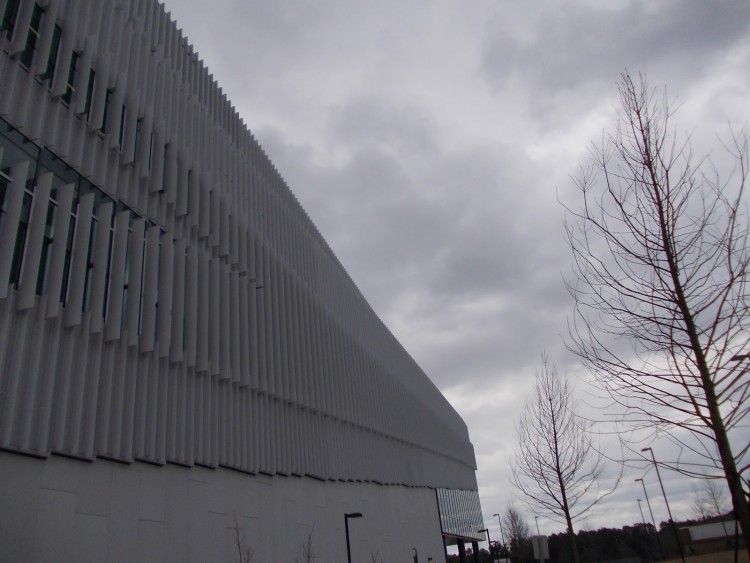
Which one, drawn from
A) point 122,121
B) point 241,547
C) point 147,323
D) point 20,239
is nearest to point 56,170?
point 20,239

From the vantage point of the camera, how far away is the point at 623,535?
285 feet

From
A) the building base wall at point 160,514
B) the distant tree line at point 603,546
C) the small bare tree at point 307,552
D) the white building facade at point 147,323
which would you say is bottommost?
the distant tree line at point 603,546

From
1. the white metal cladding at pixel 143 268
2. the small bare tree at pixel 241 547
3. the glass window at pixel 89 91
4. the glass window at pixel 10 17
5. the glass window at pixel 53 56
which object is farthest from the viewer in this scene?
the small bare tree at pixel 241 547

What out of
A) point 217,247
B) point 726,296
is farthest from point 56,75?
point 726,296

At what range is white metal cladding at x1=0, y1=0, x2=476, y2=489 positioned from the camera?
12.4 metres

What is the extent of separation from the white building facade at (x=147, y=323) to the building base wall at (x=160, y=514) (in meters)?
0.05

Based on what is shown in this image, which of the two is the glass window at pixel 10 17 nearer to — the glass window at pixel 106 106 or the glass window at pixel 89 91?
the glass window at pixel 89 91

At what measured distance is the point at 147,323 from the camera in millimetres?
15461

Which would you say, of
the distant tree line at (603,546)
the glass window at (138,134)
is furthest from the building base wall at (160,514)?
the distant tree line at (603,546)

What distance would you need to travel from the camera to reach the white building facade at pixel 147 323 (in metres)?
12.1

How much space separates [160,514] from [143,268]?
6451 millimetres

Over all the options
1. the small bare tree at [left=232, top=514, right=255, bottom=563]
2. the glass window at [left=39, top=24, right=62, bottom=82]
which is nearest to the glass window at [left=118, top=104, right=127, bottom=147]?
the glass window at [left=39, top=24, right=62, bottom=82]

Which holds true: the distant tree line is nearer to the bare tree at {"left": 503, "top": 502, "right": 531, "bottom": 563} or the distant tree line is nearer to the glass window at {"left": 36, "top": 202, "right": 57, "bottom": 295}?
the bare tree at {"left": 503, "top": 502, "right": 531, "bottom": 563}

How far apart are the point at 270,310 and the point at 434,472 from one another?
3206 cm
